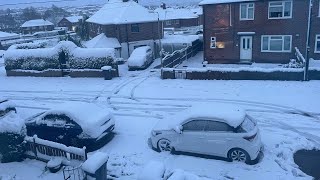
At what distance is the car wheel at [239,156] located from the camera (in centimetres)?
1213

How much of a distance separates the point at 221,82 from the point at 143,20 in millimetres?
17474

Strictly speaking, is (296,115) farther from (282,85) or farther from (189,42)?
(189,42)

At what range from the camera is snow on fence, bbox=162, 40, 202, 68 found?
28.8 m

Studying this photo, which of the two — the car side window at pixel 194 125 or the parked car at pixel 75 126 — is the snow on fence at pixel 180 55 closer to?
the parked car at pixel 75 126

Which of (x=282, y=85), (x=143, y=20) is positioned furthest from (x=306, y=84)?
(x=143, y=20)

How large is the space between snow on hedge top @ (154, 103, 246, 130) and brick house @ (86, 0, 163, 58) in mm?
24770

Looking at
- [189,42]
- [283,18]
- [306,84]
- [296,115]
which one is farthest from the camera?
[189,42]

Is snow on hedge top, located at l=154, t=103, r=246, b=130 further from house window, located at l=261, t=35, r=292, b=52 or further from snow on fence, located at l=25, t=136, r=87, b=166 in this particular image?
house window, located at l=261, t=35, r=292, b=52

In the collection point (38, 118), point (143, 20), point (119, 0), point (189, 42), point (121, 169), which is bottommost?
point (121, 169)

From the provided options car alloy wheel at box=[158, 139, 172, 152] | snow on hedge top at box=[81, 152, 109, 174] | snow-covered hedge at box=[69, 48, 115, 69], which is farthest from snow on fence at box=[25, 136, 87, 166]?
snow-covered hedge at box=[69, 48, 115, 69]

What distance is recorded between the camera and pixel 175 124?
1320cm

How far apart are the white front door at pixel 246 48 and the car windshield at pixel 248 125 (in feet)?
61.4

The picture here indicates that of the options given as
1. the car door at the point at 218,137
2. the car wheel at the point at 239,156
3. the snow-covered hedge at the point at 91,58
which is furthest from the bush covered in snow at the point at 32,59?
the car wheel at the point at 239,156

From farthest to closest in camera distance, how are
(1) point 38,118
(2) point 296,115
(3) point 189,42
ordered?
(3) point 189,42
(2) point 296,115
(1) point 38,118
